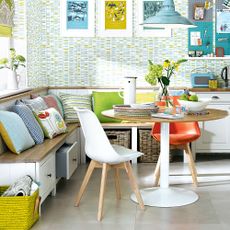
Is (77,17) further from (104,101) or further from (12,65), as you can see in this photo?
(12,65)

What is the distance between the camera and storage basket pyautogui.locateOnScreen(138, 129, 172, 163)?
6426 millimetres

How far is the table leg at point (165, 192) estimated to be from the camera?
4.64 metres

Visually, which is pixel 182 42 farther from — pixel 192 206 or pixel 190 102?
pixel 192 206

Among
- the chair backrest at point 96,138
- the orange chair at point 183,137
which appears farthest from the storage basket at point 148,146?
the chair backrest at point 96,138

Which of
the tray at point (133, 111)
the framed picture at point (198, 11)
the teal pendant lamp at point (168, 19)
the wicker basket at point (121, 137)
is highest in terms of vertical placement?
the framed picture at point (198, 11)

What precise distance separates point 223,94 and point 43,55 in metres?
2.30

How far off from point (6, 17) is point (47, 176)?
6.06 ft

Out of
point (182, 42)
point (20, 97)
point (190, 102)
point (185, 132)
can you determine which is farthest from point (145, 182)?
point (182, 42)

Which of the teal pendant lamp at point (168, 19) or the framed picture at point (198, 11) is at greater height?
the framed picture at point (198, 11)

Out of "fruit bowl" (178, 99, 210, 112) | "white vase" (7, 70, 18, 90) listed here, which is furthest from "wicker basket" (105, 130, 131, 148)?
"fruit bowl" (178, 99, 210, 112)

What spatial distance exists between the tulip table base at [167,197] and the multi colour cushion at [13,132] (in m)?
1.04

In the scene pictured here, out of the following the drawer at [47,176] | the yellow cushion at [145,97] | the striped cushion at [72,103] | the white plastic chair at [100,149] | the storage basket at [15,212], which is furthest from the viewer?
the yellow cushion at [145,97]

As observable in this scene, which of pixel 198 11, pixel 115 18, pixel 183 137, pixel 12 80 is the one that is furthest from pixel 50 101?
pixel 198 11

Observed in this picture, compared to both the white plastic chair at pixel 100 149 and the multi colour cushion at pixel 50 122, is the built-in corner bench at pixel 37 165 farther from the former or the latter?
the white plastic chair at pixel 100 149
